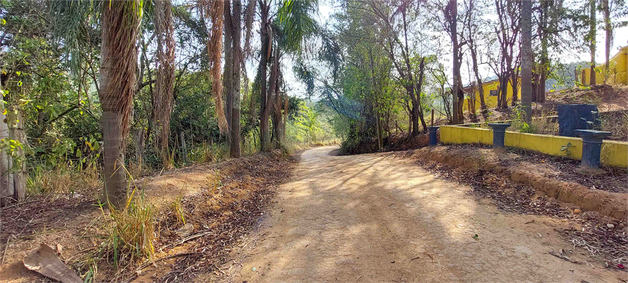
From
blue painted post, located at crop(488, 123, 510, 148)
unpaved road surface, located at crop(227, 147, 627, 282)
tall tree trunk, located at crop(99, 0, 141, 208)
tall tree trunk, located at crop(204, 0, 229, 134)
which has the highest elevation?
tall tree trunk, located at crop(204, 0, 229, 134)

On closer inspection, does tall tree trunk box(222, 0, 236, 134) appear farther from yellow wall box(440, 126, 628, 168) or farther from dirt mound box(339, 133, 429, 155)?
dirt mound box(339, 133, 429, 155)

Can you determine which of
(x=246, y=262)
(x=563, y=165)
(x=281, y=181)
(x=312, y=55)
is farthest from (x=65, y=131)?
(x=563, y=165)

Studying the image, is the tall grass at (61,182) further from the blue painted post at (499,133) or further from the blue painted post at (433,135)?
the blue painted post at (433,135)

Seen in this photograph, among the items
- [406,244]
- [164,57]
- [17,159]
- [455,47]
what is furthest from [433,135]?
[17,159]

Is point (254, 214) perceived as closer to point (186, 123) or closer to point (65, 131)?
point (65, 131)

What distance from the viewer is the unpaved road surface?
8.23ft

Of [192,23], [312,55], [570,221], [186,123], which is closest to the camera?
[570,221]

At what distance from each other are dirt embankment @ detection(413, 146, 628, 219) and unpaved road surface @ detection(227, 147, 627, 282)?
1.84 feet

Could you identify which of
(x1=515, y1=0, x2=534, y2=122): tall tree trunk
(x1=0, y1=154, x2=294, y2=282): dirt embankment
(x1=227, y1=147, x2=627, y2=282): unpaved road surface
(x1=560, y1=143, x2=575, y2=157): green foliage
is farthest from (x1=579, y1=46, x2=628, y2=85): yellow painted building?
(x1=0, y1=154, x2=294, y2=282): dirt embankment

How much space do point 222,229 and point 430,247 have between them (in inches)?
97.7

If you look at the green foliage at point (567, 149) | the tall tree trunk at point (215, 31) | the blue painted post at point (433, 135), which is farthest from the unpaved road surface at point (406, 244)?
the blue painted post at point (433, 135)

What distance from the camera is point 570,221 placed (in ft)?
11.1

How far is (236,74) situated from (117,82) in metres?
4.80

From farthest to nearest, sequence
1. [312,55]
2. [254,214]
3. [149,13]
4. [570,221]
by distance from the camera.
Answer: [312,55]
[254,214]
[149,13]
[570,221]
